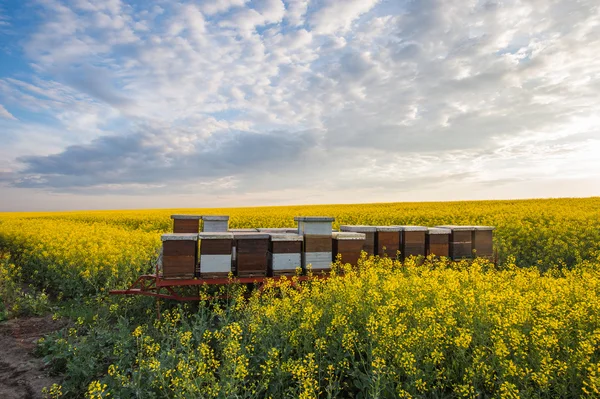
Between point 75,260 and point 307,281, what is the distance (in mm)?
9100

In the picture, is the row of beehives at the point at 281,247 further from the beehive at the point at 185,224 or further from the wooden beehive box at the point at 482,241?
the wooden beehive box at the point at 482,241

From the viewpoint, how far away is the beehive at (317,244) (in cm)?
872

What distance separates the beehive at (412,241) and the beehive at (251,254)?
4.23m

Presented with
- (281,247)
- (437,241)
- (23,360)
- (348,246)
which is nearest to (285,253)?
(281,247)

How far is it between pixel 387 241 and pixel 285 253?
10.8 feet

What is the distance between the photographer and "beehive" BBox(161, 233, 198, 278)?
7.88 meters

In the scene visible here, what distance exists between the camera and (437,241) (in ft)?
34.9

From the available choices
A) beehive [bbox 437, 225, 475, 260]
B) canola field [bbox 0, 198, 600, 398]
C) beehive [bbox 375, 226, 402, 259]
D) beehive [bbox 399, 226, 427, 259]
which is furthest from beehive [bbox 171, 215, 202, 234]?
beehive [bbox 437, 225, 475, 260]

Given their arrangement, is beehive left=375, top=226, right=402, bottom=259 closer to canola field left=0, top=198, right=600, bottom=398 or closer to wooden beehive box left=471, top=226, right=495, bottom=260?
canola field left=0, top=198, right=600, bottom=398

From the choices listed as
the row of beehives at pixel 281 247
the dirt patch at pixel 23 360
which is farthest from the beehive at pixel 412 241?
the dirt patch at pixel 23 360

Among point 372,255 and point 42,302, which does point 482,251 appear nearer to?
point 372,255

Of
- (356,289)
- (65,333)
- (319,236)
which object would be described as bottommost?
(65,333)

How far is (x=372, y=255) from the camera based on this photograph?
32.8 ft

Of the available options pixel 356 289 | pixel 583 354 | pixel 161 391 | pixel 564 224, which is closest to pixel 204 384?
pixel 161 391
